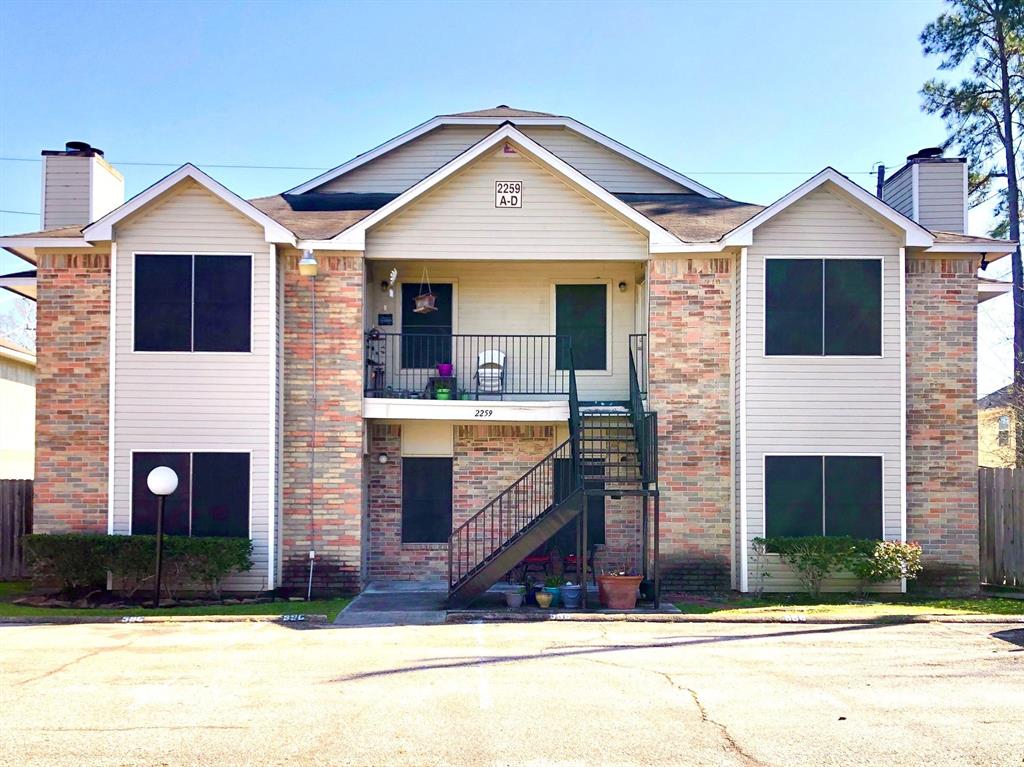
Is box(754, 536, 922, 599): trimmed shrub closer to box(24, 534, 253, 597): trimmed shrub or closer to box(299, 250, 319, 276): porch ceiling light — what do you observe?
box(299, 250, 319, 276): porch ceiling light

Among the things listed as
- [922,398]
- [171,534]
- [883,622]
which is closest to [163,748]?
[171,534]

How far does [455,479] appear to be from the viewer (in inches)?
656

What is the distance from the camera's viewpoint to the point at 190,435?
14.6 m

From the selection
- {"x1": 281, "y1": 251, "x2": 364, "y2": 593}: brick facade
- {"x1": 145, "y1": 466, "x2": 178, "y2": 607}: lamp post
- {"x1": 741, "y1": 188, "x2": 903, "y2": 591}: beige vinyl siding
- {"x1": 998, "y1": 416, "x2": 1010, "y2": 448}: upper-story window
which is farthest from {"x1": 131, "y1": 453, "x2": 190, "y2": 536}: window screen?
{"x1": 998, "y1": 416, "x2": 1010, "y2": 448}: upper-story window

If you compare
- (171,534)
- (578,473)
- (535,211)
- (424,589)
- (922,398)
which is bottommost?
(424,589)

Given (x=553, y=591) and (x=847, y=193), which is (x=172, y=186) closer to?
(x=553, y=591)

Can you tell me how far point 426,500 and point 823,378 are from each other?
668 centimetres

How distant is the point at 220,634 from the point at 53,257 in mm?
6688

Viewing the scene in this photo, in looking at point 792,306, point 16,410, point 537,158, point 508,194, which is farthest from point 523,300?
point 16,410

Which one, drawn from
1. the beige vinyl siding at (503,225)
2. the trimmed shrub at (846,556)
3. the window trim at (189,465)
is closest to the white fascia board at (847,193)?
the beige vinyl siding at (503,225)

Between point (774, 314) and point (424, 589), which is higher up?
point (774, 314)

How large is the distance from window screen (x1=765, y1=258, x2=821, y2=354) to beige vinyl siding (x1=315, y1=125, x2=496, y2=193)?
21.9 ft

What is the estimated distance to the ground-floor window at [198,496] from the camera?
14.5 m

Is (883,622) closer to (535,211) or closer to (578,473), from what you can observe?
(578,473)
